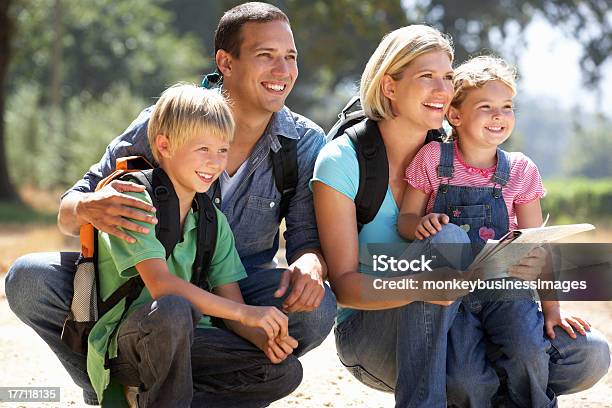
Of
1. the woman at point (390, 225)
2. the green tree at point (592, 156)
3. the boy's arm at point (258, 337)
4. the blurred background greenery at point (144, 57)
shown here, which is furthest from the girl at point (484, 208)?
the green tree at point (592, 156)

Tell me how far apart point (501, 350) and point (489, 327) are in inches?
4.8

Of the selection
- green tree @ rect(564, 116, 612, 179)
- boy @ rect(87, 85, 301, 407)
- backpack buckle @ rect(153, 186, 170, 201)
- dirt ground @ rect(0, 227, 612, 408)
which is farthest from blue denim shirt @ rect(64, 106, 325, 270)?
green tree @ rect(564, 116, 612, 179)

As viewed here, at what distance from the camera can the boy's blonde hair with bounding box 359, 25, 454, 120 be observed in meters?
3.91

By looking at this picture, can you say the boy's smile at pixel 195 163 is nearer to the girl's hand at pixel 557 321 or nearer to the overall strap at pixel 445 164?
the overall strap at pixel 445 164

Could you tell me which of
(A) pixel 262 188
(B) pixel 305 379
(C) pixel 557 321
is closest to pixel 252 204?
(A) pixel 262 188

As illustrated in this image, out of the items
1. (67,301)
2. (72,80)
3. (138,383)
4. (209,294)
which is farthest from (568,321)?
(72,80)

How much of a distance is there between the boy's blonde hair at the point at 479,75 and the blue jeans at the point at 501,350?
0.88 meters

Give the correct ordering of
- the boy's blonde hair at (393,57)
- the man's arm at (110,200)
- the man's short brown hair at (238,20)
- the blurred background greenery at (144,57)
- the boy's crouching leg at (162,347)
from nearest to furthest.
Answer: the boy's crouching leg at (162,347) < the man's arm at (110,200) < the boy's blonde hair at (393,57) < the man's short brown hair at (238,20) < the blurred background greenery at (144,57)

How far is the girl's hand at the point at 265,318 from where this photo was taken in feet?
11.2

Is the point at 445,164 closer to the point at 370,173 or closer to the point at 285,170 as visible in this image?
the point at 370,173

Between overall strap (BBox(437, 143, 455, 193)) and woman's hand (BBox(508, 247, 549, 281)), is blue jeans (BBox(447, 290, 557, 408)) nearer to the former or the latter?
woman's hand (BBox(508, 247, 549, 281))

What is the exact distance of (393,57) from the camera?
394 centimetres

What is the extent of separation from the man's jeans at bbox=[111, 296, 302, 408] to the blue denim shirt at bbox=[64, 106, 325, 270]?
54cm

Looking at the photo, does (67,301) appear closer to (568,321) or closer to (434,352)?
(434,352)
